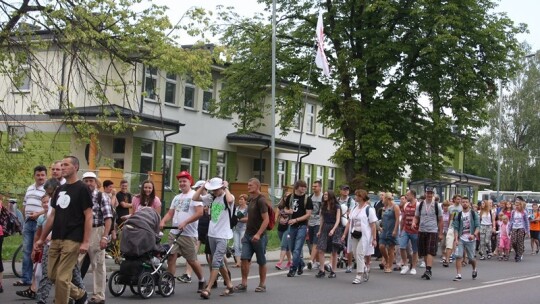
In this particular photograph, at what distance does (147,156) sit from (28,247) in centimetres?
2582

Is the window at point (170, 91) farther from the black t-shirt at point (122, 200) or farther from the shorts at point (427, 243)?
the shorts at point (427, 243)

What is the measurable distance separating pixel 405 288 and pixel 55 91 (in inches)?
295

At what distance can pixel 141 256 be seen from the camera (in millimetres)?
12883

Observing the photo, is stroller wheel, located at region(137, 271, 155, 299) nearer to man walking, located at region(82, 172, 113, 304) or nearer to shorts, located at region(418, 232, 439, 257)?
man walking, located at region(82, 172, 113, 304)

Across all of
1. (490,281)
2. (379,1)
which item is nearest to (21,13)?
(490,281)

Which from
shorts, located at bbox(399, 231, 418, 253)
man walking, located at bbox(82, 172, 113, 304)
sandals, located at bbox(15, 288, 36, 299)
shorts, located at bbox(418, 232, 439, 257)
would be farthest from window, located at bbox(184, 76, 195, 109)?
man walking, located at bbox(82, 172, 113, 304)

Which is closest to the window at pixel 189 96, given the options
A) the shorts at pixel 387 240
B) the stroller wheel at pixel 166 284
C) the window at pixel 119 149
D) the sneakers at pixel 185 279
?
the window at pixel 119 149

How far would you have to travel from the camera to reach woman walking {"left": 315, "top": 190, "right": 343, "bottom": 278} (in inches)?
706

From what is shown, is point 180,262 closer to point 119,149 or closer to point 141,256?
point 141,256

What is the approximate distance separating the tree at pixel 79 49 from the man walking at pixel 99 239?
12.4 feet

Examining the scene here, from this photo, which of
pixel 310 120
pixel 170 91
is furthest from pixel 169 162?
pixel 310 120

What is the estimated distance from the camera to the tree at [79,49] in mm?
15578

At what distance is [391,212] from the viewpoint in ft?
67.9

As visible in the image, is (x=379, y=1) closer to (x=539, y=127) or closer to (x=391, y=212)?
(x=391, y=212)
